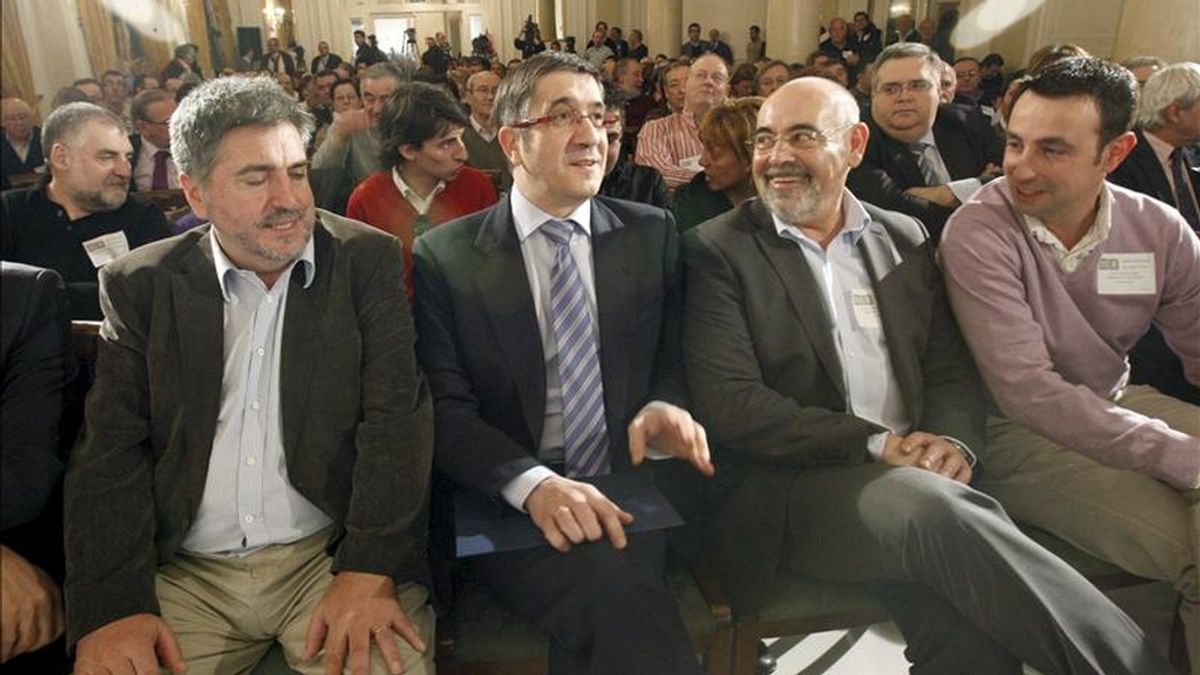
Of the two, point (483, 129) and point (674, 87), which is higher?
point (674, 87)

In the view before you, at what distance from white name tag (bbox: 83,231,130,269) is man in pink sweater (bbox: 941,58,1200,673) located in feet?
7.22

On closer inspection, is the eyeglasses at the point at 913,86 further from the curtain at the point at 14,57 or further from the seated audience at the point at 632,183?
the curtain at the point at 14,57

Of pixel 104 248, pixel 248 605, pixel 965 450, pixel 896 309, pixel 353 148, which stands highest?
pixel 353 148

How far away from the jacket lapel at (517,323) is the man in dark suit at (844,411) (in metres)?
0.33

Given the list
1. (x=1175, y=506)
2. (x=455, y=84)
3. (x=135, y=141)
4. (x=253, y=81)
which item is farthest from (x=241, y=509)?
(x=455, y=84)

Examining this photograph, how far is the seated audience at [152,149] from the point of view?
3270 millimetres

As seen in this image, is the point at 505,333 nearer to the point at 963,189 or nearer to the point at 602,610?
the point at 602,610

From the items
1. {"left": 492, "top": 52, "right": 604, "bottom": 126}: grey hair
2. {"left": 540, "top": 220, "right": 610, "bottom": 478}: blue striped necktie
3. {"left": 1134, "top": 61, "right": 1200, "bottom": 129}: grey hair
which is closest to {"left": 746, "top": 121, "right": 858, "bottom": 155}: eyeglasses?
{"left": 492, "top": 52, "right": 604, "bottom": 126}: grey hair

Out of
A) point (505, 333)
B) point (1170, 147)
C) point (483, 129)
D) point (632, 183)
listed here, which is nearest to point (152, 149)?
→ point (483, 129)

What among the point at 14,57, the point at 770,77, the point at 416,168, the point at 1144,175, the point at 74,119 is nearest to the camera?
the point at 14,57

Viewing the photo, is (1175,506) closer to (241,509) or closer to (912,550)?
(912,550)

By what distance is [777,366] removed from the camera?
1581 millimetres

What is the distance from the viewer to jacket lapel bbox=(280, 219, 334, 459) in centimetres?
131

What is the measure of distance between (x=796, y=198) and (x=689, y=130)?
237 cm
